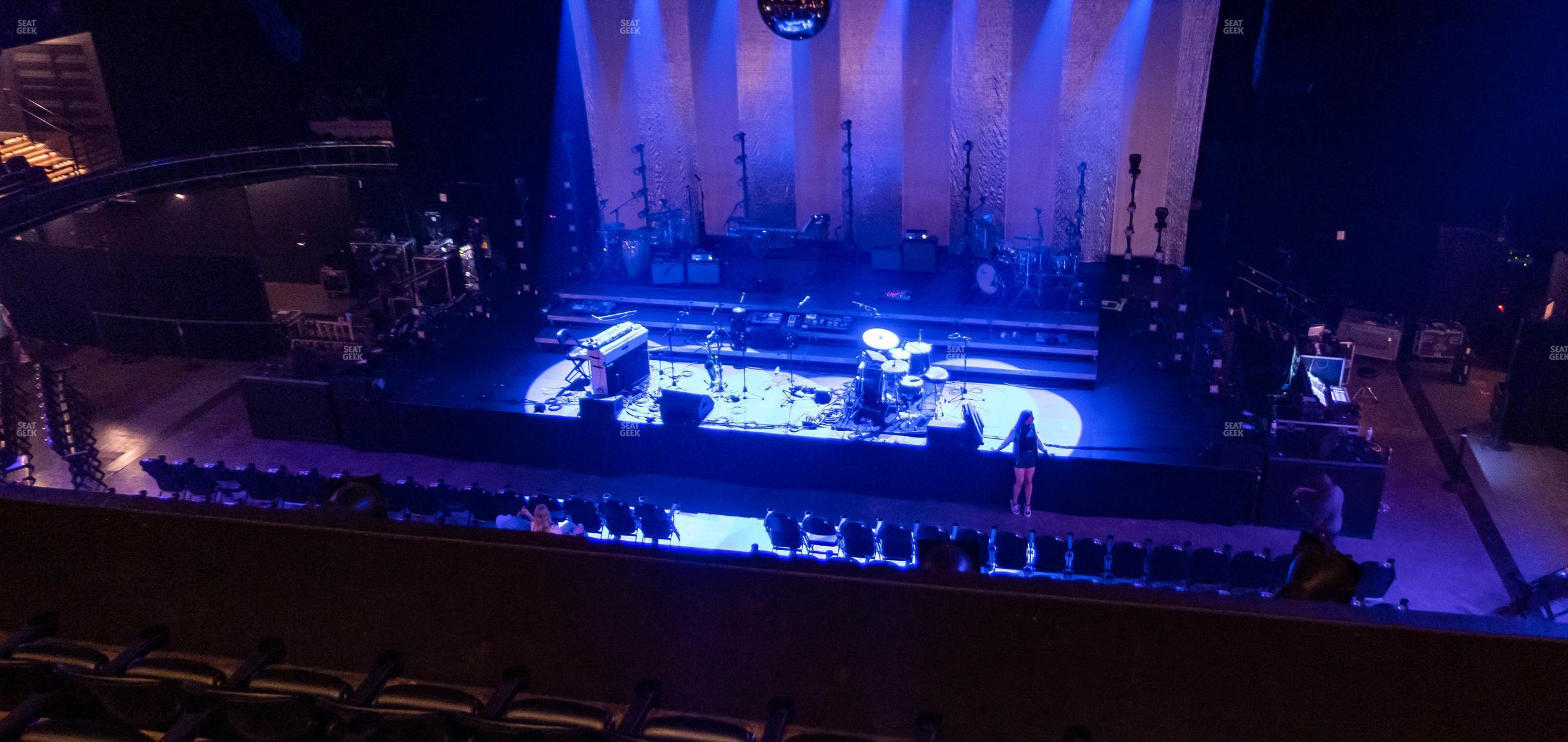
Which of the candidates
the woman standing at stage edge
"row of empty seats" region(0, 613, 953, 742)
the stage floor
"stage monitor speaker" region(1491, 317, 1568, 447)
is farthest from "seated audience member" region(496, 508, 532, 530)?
"stage monitor speaker" region(1491, 317, 1568, 447)

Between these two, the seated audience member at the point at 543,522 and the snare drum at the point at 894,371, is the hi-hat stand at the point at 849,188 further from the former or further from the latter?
the seated audience member at the point at 543,522

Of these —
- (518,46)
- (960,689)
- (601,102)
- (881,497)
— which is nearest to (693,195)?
(601,102)

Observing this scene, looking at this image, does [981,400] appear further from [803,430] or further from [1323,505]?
[1323,505]

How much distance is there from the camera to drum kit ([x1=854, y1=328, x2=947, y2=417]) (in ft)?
33.1

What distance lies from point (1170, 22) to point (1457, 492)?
20.0 feet

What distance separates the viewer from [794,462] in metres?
9.97

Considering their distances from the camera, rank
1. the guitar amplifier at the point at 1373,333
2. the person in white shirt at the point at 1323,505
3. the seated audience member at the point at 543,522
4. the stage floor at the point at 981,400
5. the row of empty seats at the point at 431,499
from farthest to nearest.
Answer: the guitar amplifier at the point at 1373,333, the stage floor at the point at 981,400, the row of empty seats at the point at 431,499, the seated audience member at the point at 543,522, the person in white shirt at the point at 1323,505

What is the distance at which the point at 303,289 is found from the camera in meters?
17.4

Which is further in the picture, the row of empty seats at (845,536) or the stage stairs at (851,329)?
the stage stairs at (851,329)

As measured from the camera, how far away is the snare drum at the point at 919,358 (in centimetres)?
1041

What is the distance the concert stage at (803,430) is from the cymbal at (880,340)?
81 cm

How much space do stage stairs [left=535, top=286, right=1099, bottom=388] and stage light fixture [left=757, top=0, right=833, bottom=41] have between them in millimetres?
5698

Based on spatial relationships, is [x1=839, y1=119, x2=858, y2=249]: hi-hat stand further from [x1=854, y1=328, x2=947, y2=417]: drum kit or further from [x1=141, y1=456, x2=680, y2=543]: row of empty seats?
[x1=141, y1=456, x2=680, y2=543]: row of empty seats

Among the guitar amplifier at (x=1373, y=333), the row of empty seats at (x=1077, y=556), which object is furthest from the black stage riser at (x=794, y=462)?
the guitar amplifier at (x=1373, y=333)
